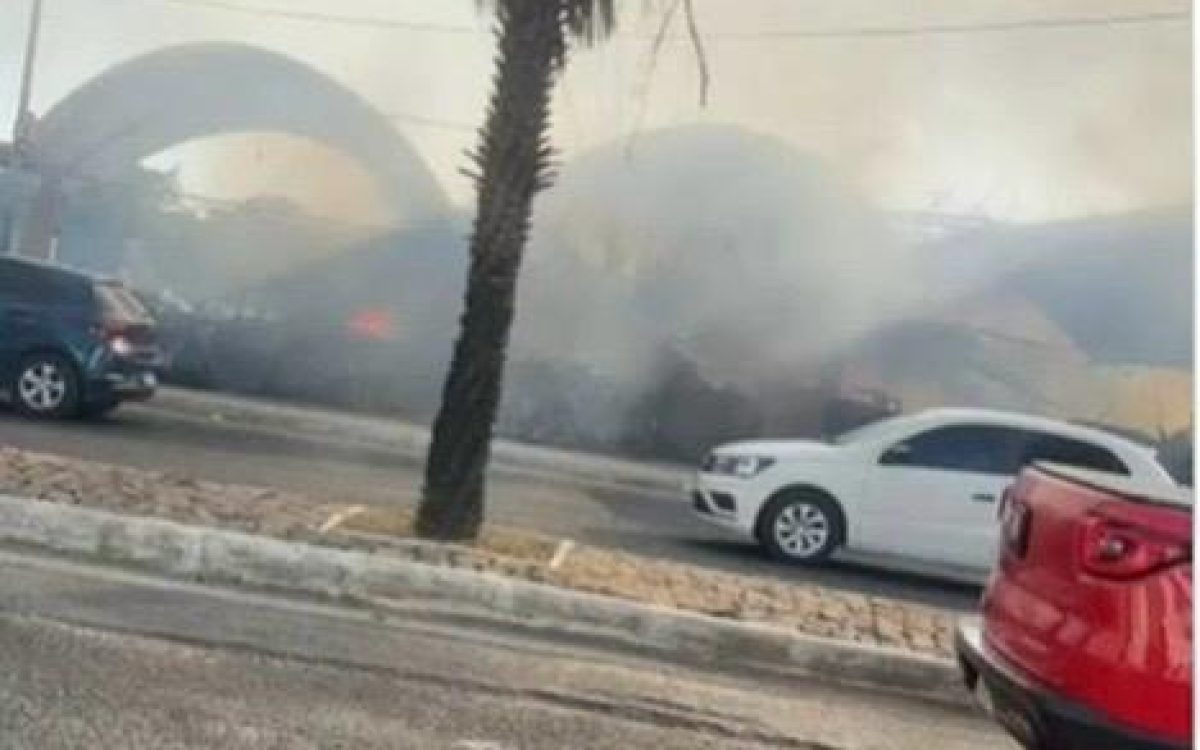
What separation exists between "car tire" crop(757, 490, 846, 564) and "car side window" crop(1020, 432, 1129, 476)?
53.0 inches

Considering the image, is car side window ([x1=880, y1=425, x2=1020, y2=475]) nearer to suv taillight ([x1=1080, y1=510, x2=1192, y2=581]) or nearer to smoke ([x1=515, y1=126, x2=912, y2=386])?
suv taillight ([x1=1080, y1=510, x2=1192, y2=581])

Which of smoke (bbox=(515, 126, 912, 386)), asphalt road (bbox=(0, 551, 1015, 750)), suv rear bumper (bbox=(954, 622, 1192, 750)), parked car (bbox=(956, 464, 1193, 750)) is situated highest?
smoke (bbox=(515, 126, 912, 386))

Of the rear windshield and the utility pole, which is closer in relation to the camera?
the rear windshield

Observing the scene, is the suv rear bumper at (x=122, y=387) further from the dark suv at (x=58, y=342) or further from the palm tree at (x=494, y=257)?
the palm tree at (x=494, y=257)

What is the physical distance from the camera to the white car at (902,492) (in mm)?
10812

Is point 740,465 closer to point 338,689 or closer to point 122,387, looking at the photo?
point 122,387

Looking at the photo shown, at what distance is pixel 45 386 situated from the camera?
13.3 m

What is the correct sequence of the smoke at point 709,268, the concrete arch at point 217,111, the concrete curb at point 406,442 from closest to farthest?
1. the concrete curb at point 406,442
2. the smoke at point 709,268
3. the concrete arch at point 217,111

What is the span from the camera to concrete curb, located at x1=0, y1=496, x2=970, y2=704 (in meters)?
6.87

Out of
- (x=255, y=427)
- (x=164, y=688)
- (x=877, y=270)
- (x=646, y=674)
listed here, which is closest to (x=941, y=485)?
(x=646, y=674)

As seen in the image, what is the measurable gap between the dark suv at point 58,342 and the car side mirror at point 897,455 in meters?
6.66

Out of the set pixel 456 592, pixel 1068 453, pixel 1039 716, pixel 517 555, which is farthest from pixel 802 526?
pixel 1039 716

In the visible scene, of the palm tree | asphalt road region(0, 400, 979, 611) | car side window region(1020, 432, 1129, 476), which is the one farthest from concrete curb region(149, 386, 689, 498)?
the palm tree

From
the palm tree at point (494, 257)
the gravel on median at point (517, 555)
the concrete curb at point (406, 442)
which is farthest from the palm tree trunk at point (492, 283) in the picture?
the concrete curb at point (406, 442)
